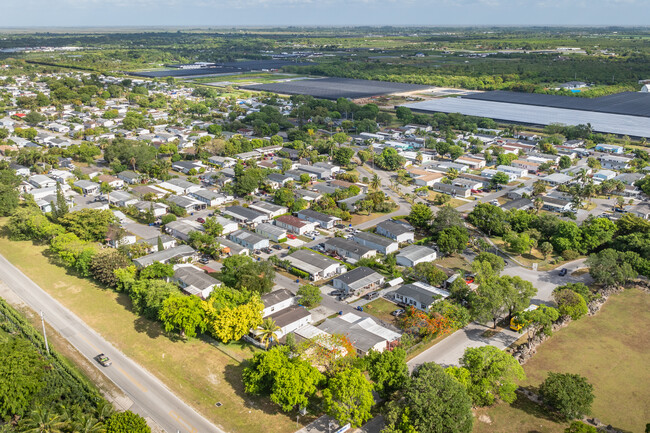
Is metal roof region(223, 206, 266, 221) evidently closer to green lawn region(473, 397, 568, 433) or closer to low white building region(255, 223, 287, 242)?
low white building region(255, 223, 287, 242)

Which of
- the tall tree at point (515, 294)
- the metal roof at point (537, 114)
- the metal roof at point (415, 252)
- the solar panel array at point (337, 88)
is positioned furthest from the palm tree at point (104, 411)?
the solar panel array at point (337, 88)

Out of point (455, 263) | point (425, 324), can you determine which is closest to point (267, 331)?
point (425, 324)

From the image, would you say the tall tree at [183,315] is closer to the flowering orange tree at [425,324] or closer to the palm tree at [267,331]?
the palm tree at [267,331]

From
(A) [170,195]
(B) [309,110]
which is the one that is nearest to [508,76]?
(B) [309,110]

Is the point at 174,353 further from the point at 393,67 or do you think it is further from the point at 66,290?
the point at 393,67

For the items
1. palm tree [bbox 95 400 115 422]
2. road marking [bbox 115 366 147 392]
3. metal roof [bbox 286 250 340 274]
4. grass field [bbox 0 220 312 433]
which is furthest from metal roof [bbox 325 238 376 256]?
palm tree [bbox 95 400 115 422]

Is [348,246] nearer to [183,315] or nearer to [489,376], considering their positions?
[183,315]
